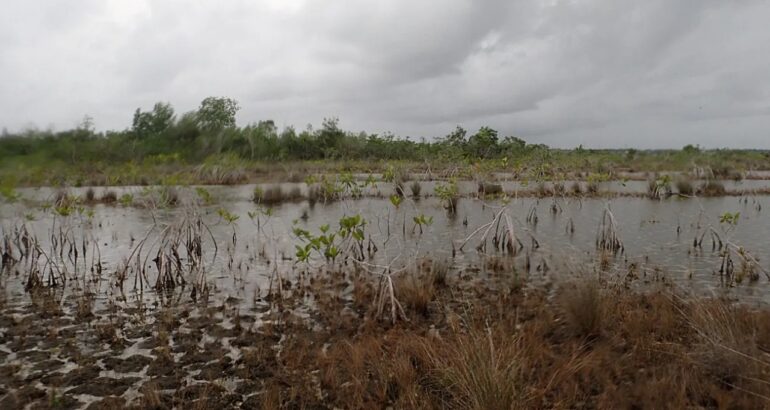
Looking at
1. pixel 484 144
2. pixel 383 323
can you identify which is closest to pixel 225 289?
pixel 383 323

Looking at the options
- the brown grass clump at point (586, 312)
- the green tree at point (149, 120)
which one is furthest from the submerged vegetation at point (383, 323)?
the green tree at point (149, 120)

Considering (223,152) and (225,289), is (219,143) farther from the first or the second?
(225,289)

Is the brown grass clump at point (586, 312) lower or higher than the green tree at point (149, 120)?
lower

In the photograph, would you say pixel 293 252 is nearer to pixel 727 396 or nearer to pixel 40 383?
pixel 40 383

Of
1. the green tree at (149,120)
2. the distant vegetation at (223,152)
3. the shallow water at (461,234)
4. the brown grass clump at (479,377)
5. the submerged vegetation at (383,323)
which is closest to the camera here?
the brown grass clump at (479,377)

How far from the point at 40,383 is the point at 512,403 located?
437cm

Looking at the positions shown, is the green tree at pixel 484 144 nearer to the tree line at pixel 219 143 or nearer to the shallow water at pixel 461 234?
the tree line at pixel 219 143

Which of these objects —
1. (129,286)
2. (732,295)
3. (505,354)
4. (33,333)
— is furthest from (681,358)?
(129,286)

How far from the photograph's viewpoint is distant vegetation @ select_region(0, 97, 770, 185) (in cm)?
1539

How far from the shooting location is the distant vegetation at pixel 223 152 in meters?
15.4

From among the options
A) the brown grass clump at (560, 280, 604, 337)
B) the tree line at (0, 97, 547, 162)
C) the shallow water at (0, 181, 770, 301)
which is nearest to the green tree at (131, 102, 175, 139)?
the tree line at (0, 97, 547, 162)

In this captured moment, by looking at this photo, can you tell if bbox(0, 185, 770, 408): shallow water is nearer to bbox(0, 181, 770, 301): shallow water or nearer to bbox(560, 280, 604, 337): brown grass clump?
bbox(0, 181, 770, 301): shallow water

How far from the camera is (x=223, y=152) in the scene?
31.1 m

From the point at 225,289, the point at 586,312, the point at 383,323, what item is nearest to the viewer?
the point at 586,312
